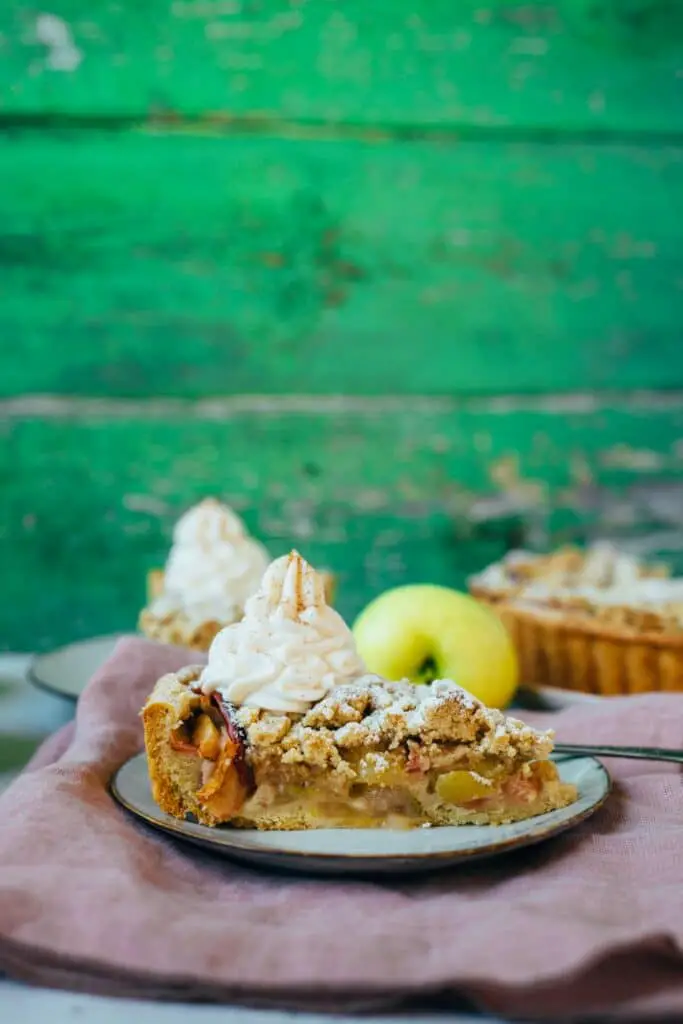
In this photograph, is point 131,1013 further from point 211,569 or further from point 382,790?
point 211,569

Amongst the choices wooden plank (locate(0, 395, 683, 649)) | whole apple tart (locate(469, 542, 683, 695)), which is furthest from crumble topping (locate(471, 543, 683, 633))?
wooden plank (locate(0, 395, 683, 649))

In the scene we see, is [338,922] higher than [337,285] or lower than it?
lower

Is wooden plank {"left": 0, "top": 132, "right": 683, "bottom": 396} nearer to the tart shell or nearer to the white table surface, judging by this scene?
the tart shell

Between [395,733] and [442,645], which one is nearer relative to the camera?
[395,733]

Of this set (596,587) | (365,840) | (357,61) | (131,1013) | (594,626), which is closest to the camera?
(131,1013)

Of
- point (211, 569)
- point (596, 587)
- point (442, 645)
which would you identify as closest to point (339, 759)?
point (442, 645)

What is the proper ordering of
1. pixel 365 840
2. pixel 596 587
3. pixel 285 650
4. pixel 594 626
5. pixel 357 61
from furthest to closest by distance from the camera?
pixel 357 61 → pixel 596 587 → pixel 594 626 → pixel 285 650 → pixel 365 840
